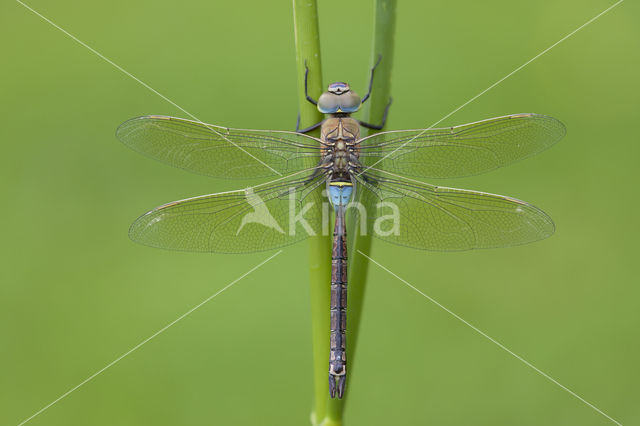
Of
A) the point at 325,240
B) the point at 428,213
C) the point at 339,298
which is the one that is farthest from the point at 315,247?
the point at 428,213

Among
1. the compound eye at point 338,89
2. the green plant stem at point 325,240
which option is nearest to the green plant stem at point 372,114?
the green plant stem at point 325,240

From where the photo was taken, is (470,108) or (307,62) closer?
(307,62)

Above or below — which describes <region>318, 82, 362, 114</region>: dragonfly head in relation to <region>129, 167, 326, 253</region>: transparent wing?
above

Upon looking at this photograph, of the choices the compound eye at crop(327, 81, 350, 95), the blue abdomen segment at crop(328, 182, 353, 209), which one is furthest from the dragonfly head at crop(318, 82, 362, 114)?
the blue abdomen segment at crop(328, 182, 353, 209)

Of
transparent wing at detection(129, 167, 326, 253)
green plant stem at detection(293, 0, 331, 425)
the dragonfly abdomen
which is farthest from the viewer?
transparent wing at detection(129, 167, 326, 253)

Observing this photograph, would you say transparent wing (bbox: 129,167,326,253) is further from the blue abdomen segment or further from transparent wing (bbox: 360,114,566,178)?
transparent wing (bbox: 360,114,566,178)

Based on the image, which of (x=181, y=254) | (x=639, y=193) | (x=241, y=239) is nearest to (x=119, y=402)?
(x=181, y=254)

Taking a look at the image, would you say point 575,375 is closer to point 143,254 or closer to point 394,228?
point 394,228

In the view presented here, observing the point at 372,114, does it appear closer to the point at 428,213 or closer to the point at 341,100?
the point at 341,100
